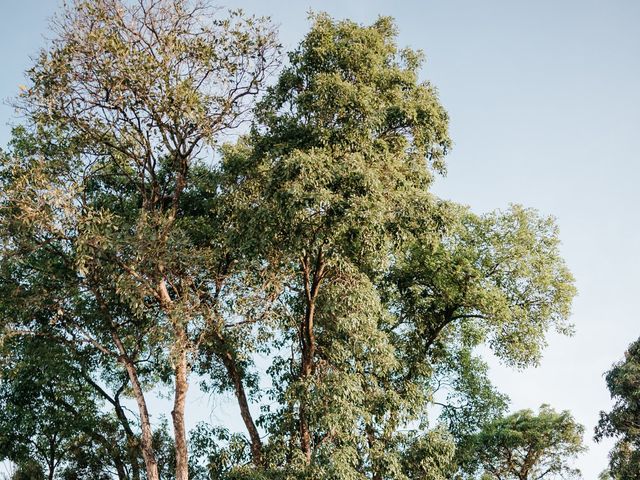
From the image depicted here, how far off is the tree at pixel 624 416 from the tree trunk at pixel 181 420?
51.6 feet

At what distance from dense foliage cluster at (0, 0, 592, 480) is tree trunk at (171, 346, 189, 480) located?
4 cm

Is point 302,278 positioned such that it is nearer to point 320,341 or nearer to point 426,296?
point 320,341

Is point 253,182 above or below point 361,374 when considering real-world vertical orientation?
above

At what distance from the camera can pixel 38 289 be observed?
1659 centimetres

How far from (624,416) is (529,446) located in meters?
4.89

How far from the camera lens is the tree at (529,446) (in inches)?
1037

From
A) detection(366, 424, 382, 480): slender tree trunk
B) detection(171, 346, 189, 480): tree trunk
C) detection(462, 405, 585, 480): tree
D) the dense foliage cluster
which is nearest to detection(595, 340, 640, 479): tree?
detection(462, 405, 585, 480): tree

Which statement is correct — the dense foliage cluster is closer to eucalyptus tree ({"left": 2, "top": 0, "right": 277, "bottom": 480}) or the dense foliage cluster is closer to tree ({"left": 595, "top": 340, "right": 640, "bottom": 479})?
eucalyptus tree ({"left": 2, "top": 0, "right": 277, "bottom": 480})

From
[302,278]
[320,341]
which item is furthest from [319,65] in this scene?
[320,341]

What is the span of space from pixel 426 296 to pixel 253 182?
20.1 ft

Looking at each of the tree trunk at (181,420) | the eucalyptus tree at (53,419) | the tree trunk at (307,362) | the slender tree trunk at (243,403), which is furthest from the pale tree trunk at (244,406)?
the eucalyptus tree at (53,419)

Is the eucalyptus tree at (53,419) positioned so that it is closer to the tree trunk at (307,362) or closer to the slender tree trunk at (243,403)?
the slender tree trunk at (243,403)

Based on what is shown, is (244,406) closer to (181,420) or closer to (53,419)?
(181,420)

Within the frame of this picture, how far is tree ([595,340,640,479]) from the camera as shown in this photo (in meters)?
23.0
